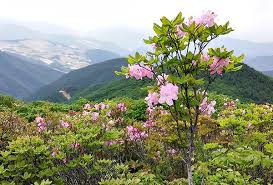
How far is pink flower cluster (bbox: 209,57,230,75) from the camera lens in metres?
4.57

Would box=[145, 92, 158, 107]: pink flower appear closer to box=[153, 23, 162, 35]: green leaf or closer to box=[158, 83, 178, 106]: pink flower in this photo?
box=[158, 83, 178, 106]: pink flower

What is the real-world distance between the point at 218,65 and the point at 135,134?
11.3 feet

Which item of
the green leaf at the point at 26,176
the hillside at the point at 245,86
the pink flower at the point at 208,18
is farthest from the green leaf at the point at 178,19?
the hillside at the point at 245,86

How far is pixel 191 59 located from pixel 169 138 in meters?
3.11

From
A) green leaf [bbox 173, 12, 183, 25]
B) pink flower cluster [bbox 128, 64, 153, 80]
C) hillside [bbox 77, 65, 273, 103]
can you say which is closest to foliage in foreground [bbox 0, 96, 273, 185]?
pink flower cluster [bbox 128, 64, 153, 80]

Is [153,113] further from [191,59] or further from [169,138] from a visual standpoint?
[191,59]

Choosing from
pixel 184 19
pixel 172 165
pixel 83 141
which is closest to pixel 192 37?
pixel 184 19

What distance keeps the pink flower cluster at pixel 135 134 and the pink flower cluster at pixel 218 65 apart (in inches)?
131

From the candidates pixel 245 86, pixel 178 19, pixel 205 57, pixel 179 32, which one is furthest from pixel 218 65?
pixel 245 86

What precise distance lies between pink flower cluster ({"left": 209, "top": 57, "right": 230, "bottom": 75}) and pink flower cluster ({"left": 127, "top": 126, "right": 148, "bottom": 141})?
3.33 metres

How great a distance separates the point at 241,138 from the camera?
22.4 ft

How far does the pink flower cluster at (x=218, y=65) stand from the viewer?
4.57 metres

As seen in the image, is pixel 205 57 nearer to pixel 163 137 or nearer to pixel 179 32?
pixel 179 32

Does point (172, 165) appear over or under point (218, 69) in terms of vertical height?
under
